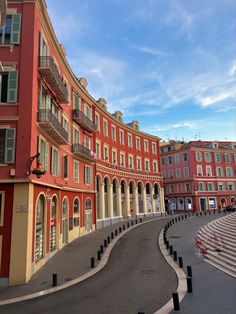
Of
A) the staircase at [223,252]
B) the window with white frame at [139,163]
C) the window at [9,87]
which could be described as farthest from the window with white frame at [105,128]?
the window at [9,87]

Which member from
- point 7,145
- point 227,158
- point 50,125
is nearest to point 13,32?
point 50,125

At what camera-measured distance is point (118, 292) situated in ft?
37.4

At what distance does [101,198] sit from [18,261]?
21439mm

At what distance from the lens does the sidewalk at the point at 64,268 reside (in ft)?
41.0

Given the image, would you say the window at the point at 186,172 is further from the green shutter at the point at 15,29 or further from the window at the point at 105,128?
the green shutter at the point at 15,29

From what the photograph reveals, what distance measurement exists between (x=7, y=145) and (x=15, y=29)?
733 cm

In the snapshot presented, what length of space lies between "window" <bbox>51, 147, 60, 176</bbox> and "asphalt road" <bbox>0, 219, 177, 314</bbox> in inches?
303

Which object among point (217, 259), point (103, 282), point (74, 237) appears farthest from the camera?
point (74, 237)

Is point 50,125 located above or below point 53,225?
above

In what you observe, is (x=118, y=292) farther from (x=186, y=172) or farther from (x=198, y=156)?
(x=198, y=156)

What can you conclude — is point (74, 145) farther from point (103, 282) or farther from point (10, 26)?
point (103, 282)

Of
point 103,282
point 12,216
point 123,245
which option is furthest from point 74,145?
point 103,282

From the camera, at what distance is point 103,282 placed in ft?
42.5

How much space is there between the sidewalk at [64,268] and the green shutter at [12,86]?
400 inches
